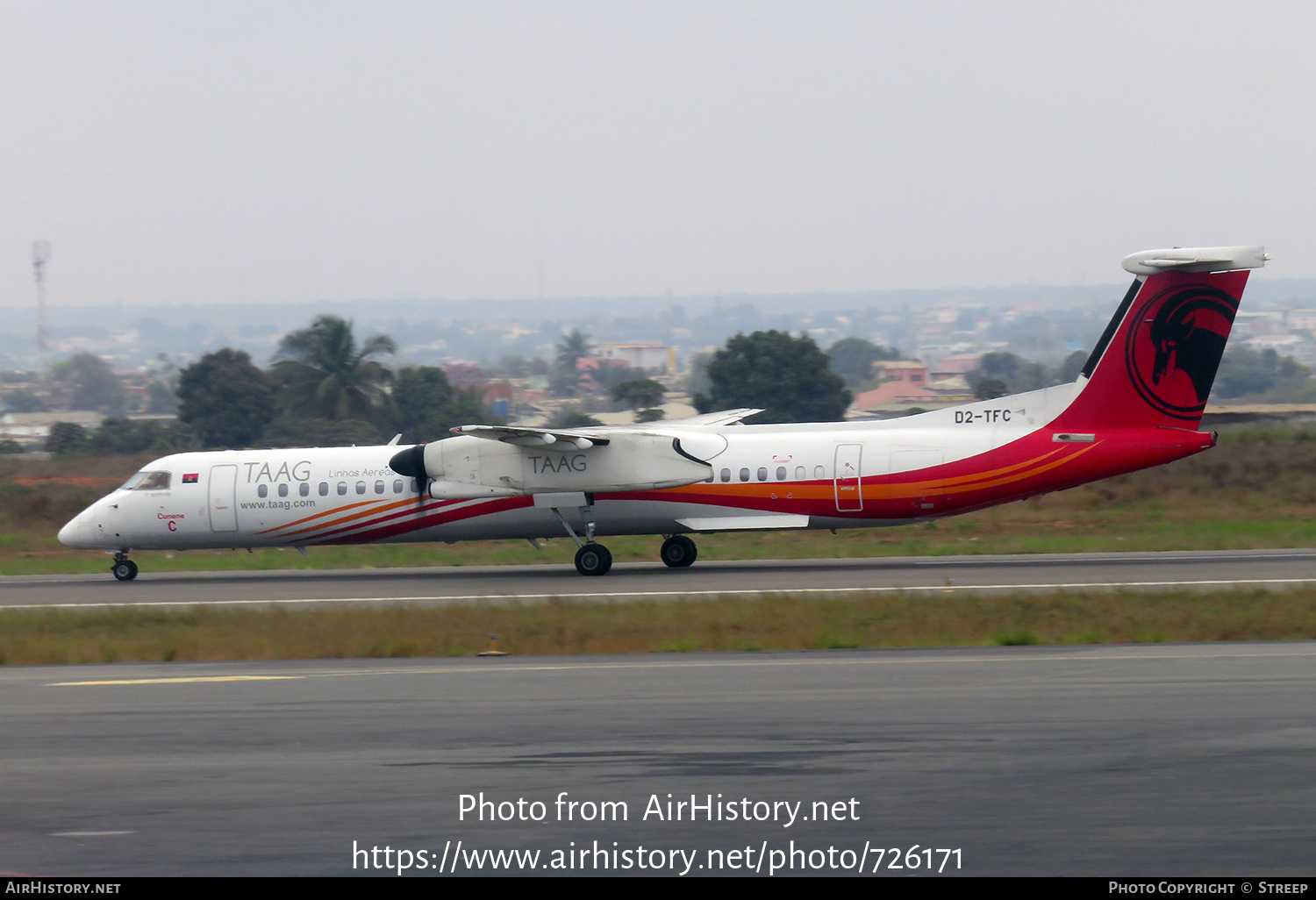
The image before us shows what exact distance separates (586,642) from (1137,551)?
14589mm

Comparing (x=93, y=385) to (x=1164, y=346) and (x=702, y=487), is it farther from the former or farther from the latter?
(x=1164, y=346)

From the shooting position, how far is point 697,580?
78.1 ft

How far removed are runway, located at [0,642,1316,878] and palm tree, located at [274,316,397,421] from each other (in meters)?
48.4

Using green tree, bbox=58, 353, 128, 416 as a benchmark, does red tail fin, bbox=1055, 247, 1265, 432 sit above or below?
above

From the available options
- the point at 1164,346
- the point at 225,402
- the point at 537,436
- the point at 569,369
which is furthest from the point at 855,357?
the point at 537,436

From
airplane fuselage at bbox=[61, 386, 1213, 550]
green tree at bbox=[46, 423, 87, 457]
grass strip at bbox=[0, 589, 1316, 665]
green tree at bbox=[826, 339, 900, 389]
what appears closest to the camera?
grass strip at bbox=[0, 589, 1316, 665]

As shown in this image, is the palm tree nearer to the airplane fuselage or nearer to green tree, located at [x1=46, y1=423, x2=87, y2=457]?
green tree, located at [x1=46, y1=423, x2=87, y2=457]

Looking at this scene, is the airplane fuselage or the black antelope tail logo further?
the airplane fuselage

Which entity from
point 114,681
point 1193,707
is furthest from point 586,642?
point 1193,707

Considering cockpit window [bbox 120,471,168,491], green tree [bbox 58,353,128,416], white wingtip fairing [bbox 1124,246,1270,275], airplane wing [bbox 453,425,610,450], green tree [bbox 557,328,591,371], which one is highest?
white wingtip fairing [bbox 1124,246,1270,275]

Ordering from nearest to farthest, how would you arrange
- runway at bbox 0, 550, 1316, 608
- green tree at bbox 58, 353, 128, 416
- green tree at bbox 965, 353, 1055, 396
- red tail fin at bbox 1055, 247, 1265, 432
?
runway at bbox 0, 550, 1316, 608, red tail fin at bbox 1055, 247, 1265, 432, green tree at bbox 965, 353, 1055, 396, green tree at bbox 58, 353, 128, 416

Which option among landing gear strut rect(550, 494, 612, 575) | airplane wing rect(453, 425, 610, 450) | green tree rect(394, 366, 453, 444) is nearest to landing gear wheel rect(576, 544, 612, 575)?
landing gear strut rect(550, 494, 612, 575)

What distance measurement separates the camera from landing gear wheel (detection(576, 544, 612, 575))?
25.0 metres

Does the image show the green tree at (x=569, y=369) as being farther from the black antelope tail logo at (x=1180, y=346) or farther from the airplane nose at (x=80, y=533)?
the black antelope tail logo at (x=1180, y=346)
